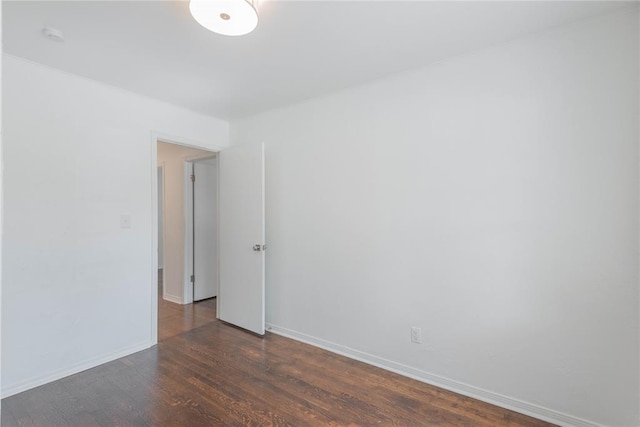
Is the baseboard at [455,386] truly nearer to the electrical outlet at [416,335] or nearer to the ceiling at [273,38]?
the electrical outlet at [416,335]

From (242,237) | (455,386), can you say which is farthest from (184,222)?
(455,386)

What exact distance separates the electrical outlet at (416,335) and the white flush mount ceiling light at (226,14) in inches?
90.1

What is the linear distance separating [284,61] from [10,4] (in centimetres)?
155

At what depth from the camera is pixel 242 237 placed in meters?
3.59

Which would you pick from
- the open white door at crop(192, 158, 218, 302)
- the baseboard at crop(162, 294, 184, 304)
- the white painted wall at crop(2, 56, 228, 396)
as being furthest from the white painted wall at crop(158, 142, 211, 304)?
the white painted wall at crop(2, 56, 228, 396)

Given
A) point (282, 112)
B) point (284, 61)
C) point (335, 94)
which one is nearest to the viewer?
point (284, 61)

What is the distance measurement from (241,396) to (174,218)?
9.33 ft

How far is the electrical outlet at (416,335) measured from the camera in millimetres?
2611

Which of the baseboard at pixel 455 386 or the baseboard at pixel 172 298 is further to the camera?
the baseboard at pixel 172 298

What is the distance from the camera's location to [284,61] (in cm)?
252

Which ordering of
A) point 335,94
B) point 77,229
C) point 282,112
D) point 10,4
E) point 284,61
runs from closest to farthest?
point 10,4
point 284,61
point 77,229
point 335,94
point 282,112

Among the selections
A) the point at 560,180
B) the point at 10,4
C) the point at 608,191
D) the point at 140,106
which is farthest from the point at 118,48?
the point at 608,191

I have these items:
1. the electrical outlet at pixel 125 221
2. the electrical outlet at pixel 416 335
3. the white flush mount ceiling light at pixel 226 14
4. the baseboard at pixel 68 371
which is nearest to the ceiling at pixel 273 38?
the white flush mount ceiling light at pixel 226 14

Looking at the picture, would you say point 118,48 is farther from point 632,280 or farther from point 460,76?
point 632,280
